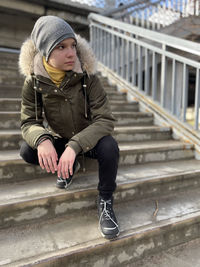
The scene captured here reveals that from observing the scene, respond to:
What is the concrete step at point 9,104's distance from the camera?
8.02 feet

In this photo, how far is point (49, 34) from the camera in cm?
133

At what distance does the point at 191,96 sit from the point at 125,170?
8696mm

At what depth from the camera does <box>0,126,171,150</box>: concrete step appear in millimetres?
1988

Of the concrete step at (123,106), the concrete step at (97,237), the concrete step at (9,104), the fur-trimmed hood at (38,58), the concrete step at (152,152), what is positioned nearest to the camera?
the concrete step at (97,237)

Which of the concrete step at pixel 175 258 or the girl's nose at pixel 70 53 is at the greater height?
the girl's nose at pixel 70 53

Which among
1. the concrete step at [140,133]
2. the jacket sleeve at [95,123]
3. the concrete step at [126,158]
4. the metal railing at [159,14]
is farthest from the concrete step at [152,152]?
the metal railing at [159,14]

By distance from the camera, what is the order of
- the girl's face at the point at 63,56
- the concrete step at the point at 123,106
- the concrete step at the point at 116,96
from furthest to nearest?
the concrete step at the point at 116,96
the concrete step at the point at 123,106
the girl's face at the point at 63,56

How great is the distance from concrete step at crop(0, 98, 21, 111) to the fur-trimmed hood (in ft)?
3.39

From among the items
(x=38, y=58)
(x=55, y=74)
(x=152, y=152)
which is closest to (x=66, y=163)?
(x=55, y=74)

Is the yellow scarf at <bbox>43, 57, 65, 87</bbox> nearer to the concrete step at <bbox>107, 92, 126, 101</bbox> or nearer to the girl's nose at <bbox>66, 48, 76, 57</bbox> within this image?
the girl's nose at <bbox>66, 48, 76, 57</bbox>

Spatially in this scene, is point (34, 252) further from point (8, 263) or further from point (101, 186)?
point (101, 186)

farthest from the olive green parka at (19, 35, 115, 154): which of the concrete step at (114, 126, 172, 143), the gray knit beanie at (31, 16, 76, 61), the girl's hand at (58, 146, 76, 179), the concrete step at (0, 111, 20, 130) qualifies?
the concrete step at (114, 126, 172, 143)

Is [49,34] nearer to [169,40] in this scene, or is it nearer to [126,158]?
[126,158]

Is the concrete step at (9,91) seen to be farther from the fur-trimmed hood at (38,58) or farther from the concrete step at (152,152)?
the concrete step at (152,152)
